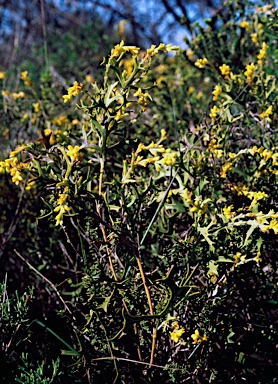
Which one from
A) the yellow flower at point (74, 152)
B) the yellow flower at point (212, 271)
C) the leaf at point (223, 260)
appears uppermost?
the yellow flower at point (74, 152)

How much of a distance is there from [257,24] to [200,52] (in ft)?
1.10

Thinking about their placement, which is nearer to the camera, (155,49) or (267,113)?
(155,49)

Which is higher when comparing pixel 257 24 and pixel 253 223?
pixel 257 24

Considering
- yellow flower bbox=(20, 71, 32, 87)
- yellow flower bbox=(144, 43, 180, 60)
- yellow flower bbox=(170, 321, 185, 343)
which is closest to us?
yellow flower bbox=(170, 321, 185, 343)

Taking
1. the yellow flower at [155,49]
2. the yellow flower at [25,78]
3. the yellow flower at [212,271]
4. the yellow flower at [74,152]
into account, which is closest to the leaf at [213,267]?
the yellow flower at [212,271]

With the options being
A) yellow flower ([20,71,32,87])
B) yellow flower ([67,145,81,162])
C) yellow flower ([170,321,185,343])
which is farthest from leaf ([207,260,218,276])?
yellow flower ([20,71,32,87])

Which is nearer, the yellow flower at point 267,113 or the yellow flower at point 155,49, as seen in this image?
the yellow flower at point 155,49

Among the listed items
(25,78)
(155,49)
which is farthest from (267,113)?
(25,78)

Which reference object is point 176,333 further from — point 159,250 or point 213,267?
point 159,250

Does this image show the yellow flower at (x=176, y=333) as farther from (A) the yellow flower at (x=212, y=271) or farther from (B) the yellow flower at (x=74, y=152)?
(B) the yellow flower at (x=74, y=152)

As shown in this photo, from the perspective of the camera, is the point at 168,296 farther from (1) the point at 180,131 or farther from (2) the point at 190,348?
(1) the point at 180,131

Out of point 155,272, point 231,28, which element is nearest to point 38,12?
point 231,28

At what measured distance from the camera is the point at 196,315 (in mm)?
1286

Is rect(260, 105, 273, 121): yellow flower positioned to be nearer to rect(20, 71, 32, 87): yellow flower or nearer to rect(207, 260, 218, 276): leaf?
rect(207, 260, 218, 276): leaf
